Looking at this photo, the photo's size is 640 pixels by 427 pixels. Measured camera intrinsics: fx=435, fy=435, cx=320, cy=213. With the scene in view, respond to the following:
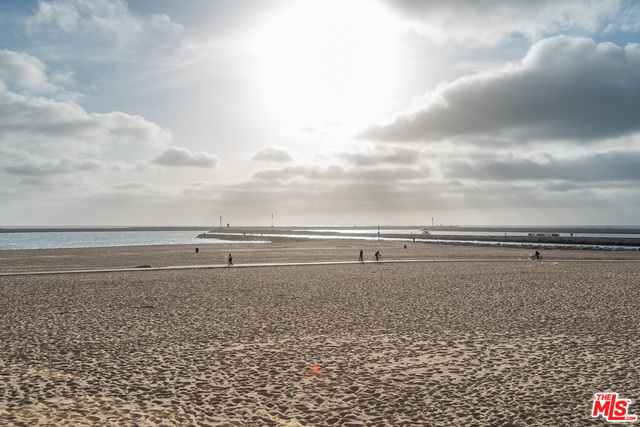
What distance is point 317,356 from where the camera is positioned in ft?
39.0

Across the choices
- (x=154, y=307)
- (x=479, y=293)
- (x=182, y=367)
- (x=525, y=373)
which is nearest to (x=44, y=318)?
(x=154, y=307)

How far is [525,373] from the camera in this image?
1034cm

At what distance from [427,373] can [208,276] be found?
23.6m

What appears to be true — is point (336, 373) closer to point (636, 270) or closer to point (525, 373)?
point (525, 373)

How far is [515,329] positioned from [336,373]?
25.2 feet

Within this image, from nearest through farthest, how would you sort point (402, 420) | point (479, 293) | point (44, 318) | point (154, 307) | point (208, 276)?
1. point (402, 420)
2. point (44, 318)
3. point (154, 307)
4. point (479, 293)
5. point (208, 276)

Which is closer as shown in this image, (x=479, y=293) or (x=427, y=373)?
(x=427, y=373)

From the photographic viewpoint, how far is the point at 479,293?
75.4 ft

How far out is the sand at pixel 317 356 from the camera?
27.3 feet

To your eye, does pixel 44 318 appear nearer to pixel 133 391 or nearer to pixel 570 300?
pixel 133 391

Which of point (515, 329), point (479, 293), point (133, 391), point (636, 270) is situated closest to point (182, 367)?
point (133, 391)

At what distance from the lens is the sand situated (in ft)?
27.3

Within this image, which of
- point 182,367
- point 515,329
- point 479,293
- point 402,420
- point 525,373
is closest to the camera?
point 402,420

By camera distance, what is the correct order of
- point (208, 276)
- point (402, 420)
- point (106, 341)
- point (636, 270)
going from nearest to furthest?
point (402, 420) → point (106, 341) → point (208, 276) → point (636, 270)
